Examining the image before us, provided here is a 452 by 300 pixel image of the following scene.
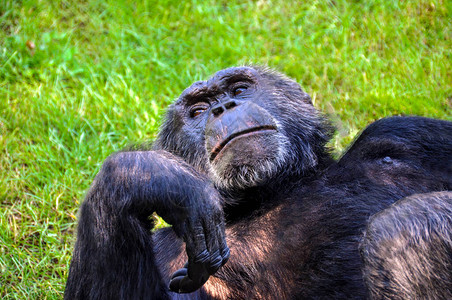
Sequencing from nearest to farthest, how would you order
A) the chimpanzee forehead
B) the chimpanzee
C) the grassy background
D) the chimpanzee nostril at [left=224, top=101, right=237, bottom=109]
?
1. the chimpanzee
2. the chimpanzee nostril at [left=224, top=101, right=237, bottom=109]
3. the chimpanzee forehead
4. the grassy background

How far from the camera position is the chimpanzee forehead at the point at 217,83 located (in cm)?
485

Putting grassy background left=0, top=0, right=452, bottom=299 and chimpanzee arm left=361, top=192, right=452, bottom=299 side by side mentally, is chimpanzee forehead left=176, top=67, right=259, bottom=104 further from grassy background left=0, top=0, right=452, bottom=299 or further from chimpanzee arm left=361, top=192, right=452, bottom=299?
chimpanzee arm left=361, top=192, right=452, bottom=299

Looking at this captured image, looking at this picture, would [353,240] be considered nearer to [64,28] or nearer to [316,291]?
[316,291]

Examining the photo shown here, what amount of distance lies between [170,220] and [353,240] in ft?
4.07

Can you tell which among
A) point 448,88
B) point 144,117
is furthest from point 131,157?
point 448,88

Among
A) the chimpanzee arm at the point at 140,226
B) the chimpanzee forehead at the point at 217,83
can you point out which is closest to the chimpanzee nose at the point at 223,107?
the chimpanzee forehead at the point at 217,83

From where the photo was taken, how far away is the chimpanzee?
3.26m

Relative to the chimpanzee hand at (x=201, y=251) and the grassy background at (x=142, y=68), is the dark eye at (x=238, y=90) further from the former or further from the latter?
the chimpanzee hand at (x=201, y=251)

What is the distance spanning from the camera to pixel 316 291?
3.69 m

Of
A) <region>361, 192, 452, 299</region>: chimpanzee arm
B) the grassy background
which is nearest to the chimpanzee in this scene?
<region>361, 192, 452, 299</region>: chimpanzee arm

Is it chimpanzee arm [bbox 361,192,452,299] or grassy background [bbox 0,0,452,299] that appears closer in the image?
chimpanzee arm [bbox 361,192,452,299]

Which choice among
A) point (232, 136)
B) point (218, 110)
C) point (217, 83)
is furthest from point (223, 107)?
point (217, 83)

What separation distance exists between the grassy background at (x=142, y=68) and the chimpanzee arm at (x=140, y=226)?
1836 millimetres

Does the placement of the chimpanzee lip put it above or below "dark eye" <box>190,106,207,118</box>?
below
